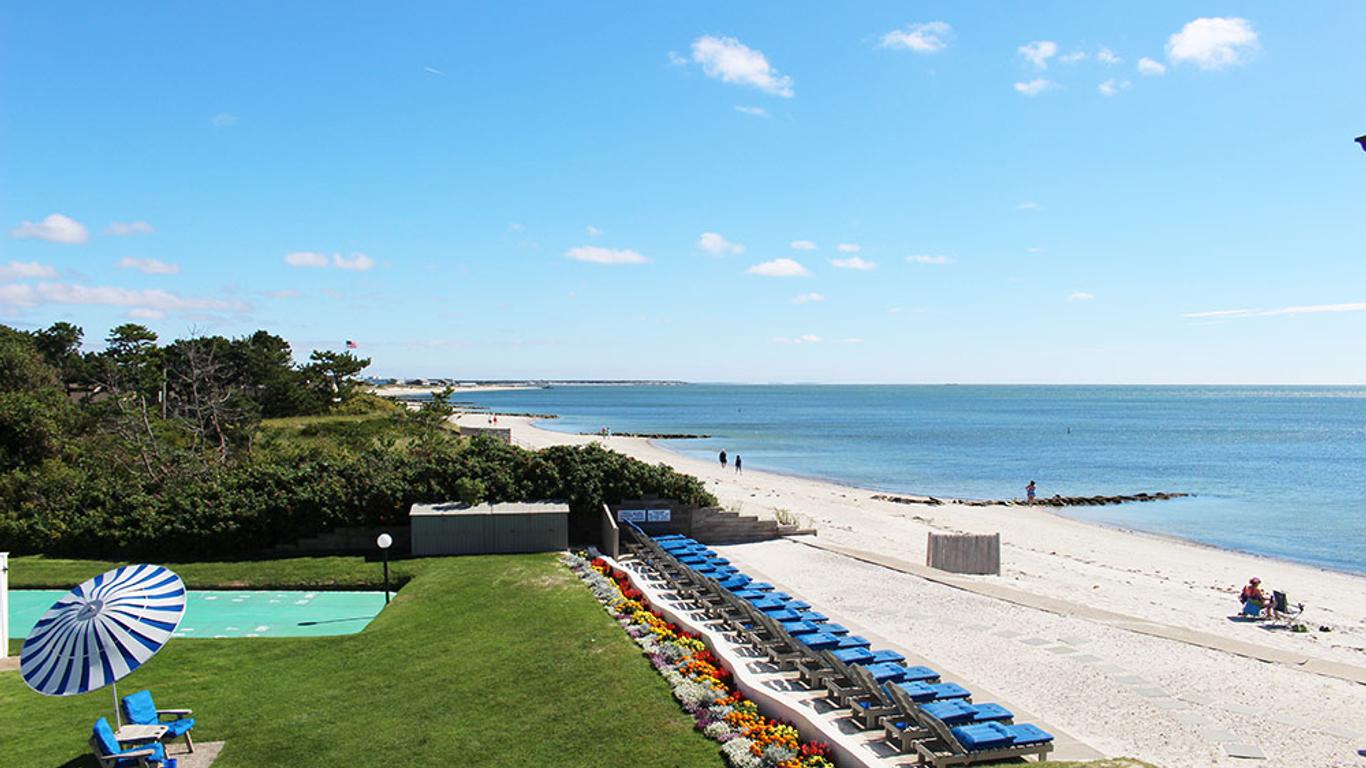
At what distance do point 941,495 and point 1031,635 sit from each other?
35.0 meters

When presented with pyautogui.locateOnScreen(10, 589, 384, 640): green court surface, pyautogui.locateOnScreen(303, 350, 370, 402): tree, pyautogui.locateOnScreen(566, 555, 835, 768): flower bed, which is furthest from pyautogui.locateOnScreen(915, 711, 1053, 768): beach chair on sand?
pyautogui.locateOnScreen(303, 350, 370, 402): tree

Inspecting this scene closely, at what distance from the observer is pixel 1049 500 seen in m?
48.2

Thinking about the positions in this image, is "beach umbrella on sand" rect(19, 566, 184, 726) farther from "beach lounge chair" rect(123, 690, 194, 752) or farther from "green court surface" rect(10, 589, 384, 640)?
"green court surface" rect(10, 589, 384, 640)

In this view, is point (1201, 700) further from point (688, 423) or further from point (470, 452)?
point (688, 423)

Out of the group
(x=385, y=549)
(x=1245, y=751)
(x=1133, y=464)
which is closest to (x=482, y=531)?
(x=385, y=549)

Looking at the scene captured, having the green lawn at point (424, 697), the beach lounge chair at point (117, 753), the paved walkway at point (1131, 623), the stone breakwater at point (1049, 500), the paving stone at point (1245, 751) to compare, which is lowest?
the stone breakwater at point (1049, 500)

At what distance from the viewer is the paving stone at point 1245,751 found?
10.7 meters

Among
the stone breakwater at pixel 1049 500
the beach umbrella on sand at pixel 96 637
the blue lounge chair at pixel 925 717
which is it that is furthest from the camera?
the stone breakwater at pixel 1049 500

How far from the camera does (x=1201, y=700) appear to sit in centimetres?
1275

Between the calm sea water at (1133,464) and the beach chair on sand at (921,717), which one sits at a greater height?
the beach chair on sand at (921,717)

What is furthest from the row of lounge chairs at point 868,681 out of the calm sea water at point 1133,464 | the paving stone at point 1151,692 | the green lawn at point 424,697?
the calm sea water at point 1133,464

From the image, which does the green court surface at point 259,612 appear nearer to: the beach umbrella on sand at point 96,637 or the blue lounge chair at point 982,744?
the beach umbrella on sand at point 96,637

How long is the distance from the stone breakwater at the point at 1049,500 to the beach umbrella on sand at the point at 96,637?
39188 millimetres

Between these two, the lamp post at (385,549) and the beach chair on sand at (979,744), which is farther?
the lamp post at (385,549)
